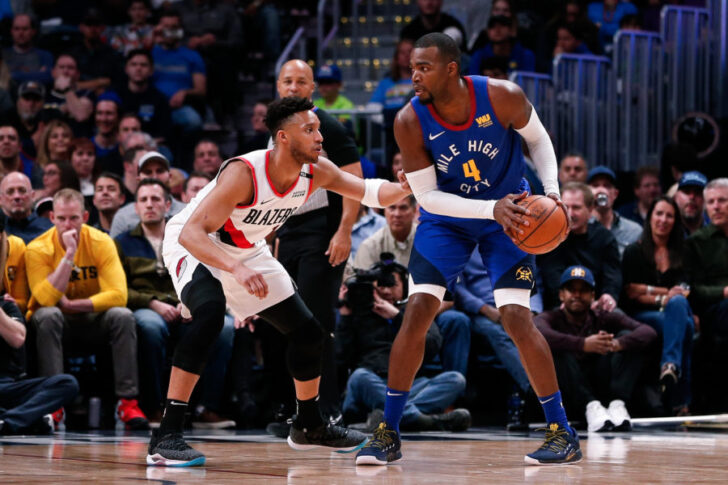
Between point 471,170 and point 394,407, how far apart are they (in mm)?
1055

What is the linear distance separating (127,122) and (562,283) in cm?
427

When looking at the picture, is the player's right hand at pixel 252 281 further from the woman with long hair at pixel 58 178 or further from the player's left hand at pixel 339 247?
the woman with long hair at pixel 58 178

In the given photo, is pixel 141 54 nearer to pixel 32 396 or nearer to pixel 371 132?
pixel 371 132

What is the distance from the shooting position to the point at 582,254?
7.93m

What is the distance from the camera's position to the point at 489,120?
185 inches

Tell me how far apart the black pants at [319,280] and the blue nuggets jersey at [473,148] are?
1.23 metres

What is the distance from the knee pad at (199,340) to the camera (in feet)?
14.8

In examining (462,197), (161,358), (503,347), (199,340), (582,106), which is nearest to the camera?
(199,340)

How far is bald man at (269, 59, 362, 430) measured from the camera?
5730mm

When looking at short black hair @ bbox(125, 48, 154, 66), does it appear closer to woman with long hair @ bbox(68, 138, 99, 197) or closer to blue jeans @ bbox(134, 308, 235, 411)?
woman with long hair @ bbox(68, 138, 99, 197)

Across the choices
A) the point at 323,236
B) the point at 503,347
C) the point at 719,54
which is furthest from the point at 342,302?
the point at 719,54

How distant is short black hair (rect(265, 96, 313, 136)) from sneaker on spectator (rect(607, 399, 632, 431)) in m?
3.23

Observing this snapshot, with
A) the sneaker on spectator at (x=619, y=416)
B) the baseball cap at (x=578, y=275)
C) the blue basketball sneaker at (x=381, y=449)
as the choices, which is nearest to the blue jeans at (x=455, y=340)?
the baseball cap at (x=578, y=275)

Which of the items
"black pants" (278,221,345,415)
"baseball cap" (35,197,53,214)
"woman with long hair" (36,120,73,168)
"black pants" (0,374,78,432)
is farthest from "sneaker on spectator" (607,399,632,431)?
"woman with long hair" (36,120,73,168)
